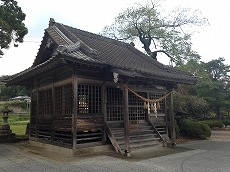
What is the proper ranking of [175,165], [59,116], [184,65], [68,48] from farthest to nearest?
[184,65] < [59,116] < [68,48] < [175,165]

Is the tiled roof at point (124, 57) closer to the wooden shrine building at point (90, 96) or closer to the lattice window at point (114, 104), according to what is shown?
the wooden shrine building at point (90, 96)

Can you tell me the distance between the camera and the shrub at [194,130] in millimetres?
17533

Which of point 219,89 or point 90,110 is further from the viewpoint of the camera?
point 219,89

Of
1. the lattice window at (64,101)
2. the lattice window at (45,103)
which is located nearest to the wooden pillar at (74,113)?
the lattice window at (64,101)

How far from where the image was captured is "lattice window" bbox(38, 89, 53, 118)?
13.6 metres

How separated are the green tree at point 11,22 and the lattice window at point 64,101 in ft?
15.2

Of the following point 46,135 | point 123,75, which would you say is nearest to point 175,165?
point 123,75

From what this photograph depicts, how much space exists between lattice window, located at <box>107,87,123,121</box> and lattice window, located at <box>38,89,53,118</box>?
11.7 ft

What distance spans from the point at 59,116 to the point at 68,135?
139cm

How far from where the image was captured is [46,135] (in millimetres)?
13797

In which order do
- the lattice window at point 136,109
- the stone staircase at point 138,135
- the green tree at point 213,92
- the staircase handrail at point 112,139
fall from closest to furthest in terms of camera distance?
the staircase handrail at point 112,139
the stone staircase at point 138,135
the lattice window at point 136,109
the green tree at point 213,92

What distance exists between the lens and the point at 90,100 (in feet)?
38.5

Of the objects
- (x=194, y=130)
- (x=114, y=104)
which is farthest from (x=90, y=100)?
(x=194, y=130)

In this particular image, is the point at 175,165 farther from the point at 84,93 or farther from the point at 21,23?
the point at 21,23
